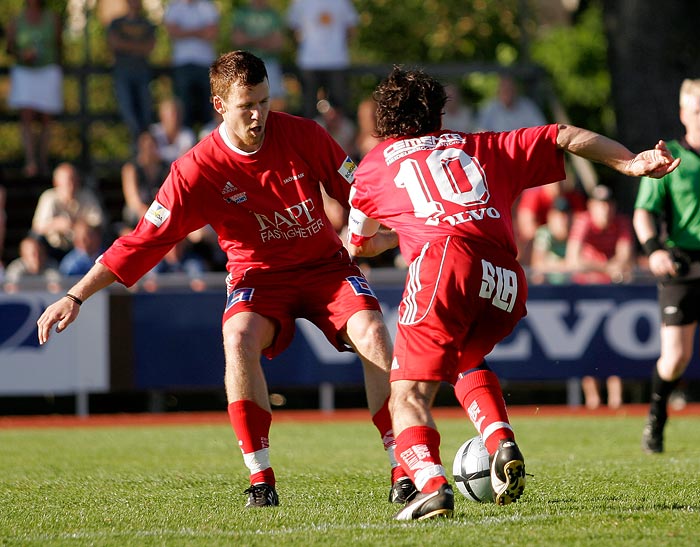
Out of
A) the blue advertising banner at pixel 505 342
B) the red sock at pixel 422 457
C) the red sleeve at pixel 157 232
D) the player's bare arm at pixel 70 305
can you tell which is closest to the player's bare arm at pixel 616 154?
the red sock at pixel 422 457

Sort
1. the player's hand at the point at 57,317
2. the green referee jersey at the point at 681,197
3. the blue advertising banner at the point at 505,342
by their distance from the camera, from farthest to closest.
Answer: the blue advertising banner at the point at 505,342 → the green referee jersey at the point at 681,197 → the player's hand at the point at 57,317

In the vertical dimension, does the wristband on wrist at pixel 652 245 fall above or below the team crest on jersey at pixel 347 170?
below

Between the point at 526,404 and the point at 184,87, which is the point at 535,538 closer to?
the point at 526,404

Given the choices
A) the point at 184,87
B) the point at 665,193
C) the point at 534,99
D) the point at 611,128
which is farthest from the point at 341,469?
the point at 611,128

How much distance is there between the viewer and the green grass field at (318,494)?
17.0 feet

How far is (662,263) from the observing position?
328 inches

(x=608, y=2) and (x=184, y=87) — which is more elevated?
(x=608, y=2)

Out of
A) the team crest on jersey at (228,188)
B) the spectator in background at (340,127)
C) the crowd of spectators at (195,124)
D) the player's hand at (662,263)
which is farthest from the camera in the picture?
the spectator in background at (340,127)

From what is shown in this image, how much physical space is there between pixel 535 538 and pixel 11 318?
8861 millimetres

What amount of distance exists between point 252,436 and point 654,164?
237 cm

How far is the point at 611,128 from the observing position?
102 ft

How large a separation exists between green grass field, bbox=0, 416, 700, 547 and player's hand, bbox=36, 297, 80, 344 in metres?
0.88

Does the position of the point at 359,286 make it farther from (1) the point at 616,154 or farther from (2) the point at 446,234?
(1) the point at 616,154

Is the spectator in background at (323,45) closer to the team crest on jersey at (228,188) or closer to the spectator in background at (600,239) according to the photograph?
the spectator in background at (600,239)
